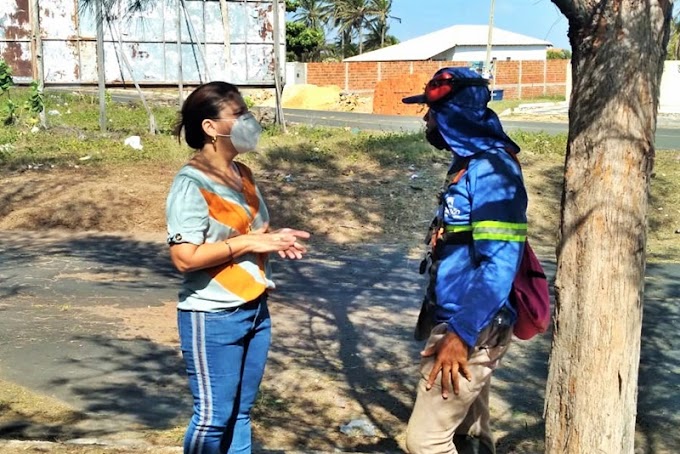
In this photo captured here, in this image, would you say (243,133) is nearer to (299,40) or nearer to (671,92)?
(671,92)

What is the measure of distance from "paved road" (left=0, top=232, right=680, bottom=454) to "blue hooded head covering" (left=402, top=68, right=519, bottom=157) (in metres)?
1.74

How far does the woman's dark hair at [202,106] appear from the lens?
2965 mm

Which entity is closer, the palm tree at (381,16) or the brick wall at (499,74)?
the brick wall at (499,74)

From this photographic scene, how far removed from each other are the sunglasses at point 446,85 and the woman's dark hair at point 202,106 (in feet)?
2.29

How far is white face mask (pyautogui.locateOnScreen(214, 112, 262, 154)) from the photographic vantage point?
9.71 feet

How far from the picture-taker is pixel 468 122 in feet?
9.70

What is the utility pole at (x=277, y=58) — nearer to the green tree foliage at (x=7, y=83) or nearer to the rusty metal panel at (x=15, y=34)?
the rusty metal panel at (x=15, y=34)

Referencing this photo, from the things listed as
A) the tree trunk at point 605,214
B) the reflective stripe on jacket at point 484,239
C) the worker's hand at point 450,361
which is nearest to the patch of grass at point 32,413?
the worker's hand at point 450,361

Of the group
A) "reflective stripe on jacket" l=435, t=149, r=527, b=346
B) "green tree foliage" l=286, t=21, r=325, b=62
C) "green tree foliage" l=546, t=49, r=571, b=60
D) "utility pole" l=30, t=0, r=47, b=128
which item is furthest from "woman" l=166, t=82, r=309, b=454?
"green tree foliage" l=546, t=49, r=571, b=60

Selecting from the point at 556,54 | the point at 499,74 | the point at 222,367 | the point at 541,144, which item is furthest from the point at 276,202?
the point at 556,54

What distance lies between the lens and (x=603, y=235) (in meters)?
2.55

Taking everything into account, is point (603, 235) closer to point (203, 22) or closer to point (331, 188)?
point (331, 188)

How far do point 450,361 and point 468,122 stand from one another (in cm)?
84

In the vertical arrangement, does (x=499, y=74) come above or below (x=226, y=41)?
above
